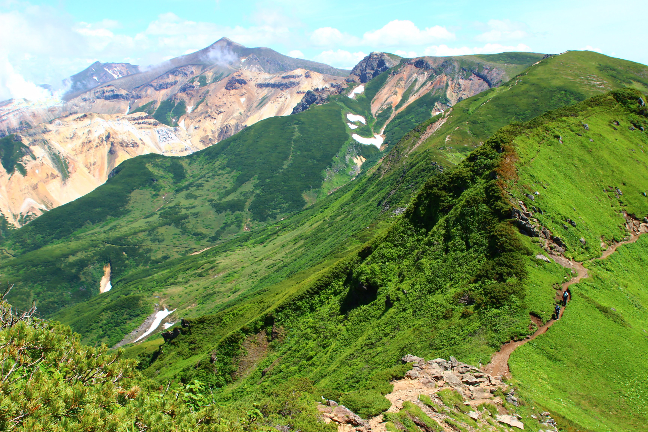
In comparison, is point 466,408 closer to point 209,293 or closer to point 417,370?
point 417,370

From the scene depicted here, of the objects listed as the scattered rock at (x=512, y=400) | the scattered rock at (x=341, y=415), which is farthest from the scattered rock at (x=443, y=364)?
the scattered rock at (x=341, y=415)

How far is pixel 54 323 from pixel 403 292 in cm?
3136

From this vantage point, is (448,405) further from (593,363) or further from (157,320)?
(157,320)

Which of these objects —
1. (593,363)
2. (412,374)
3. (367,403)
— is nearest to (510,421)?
(412,374)

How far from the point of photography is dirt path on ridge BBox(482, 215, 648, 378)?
27.5 meters

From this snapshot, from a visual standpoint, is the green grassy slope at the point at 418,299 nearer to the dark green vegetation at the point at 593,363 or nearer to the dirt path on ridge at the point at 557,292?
the dirt path on ridge at the point at 557,292

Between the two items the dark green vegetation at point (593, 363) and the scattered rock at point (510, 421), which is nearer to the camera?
the scattered rock at point (510, 421)

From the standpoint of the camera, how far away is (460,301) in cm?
3584

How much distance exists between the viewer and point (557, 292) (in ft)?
113

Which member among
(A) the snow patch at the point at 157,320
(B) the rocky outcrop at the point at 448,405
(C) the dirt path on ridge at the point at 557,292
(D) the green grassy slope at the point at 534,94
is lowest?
(A) the snow patch at the point at 157,320

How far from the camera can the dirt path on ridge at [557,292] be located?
2753cm

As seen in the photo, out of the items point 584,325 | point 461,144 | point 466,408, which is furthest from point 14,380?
point 461,144

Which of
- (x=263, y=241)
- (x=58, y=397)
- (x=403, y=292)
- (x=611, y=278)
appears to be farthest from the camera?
(x=263, y=241)

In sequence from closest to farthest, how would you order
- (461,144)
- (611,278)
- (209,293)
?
(611,278), (461,144), (209,293)
